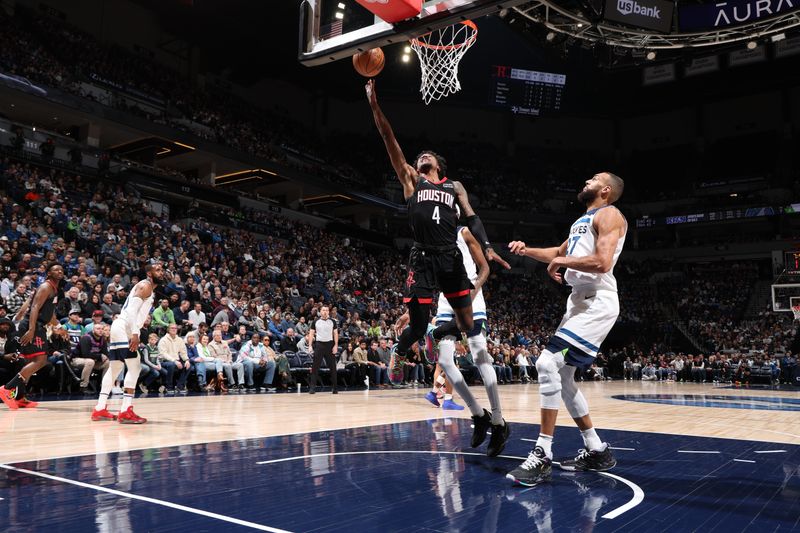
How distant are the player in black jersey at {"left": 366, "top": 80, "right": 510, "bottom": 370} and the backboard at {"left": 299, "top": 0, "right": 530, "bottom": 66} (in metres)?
1.44

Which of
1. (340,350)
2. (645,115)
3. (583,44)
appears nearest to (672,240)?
(645,115)

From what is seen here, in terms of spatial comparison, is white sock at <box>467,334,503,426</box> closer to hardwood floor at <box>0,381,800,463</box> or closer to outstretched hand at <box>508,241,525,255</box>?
outstretched hand at <box>508,241,525,255</box>

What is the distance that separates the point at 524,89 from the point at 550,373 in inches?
1028

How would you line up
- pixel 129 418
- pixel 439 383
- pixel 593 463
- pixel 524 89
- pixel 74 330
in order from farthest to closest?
pixel 524 89 → pixel 74 330 → pixel 439 383 → pixel 129 418 → pixel 593 463

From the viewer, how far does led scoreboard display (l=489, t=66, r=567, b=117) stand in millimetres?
27531

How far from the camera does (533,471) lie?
3.51 m

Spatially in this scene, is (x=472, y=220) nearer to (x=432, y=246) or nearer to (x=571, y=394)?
(x=432, y=246)

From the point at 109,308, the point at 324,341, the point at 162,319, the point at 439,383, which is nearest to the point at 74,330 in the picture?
the point at 109,308

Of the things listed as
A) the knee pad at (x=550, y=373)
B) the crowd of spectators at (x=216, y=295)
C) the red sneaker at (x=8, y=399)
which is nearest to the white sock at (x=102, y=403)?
the red sneaker at (x=8, y=399)

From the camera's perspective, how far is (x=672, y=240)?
127 feet

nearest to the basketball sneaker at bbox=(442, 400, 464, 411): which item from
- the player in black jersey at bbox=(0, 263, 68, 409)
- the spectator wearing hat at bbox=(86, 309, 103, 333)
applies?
the player in black jersey at bbox=(0, 263, 68, 409)

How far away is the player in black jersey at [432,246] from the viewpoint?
4.40 meters

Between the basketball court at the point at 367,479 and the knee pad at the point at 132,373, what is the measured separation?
490 mm

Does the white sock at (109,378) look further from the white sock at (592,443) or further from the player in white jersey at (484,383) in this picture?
the white sock at (592,443)
